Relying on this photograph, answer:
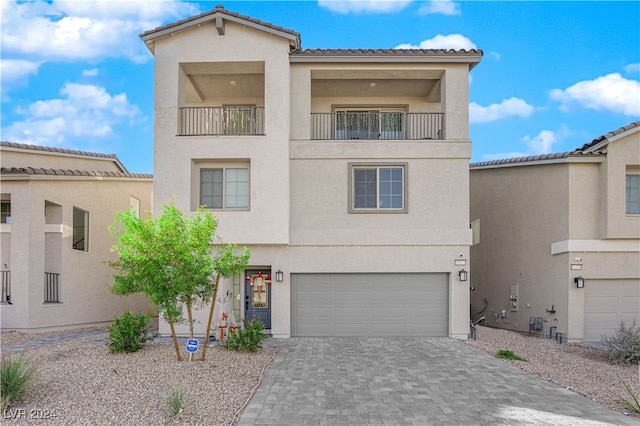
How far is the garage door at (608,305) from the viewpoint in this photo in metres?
14.9

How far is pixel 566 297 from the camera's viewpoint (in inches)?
583

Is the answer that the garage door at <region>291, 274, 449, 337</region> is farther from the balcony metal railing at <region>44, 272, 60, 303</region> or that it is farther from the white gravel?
the balcony metal railing at <region>44, 272, 60, 303</region>

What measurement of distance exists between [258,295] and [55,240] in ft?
22.5

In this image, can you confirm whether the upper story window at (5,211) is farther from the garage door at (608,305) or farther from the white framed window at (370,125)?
the garage door at (608,305)

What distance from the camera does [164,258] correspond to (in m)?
9.82

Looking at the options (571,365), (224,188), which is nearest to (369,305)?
(571,365)

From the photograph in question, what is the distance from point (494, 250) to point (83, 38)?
17.0 meters

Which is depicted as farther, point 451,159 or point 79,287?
point 79,287

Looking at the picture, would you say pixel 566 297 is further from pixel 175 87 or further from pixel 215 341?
pixel 175 87

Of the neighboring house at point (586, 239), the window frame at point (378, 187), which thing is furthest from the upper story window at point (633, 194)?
the window frame at point (378, 187)

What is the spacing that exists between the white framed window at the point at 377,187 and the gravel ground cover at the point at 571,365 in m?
4.71

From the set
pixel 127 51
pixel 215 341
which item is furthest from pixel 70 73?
pixel 215 341

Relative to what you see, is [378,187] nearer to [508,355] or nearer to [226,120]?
[226,120]

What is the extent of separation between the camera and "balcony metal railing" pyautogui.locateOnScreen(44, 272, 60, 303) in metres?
15.2
